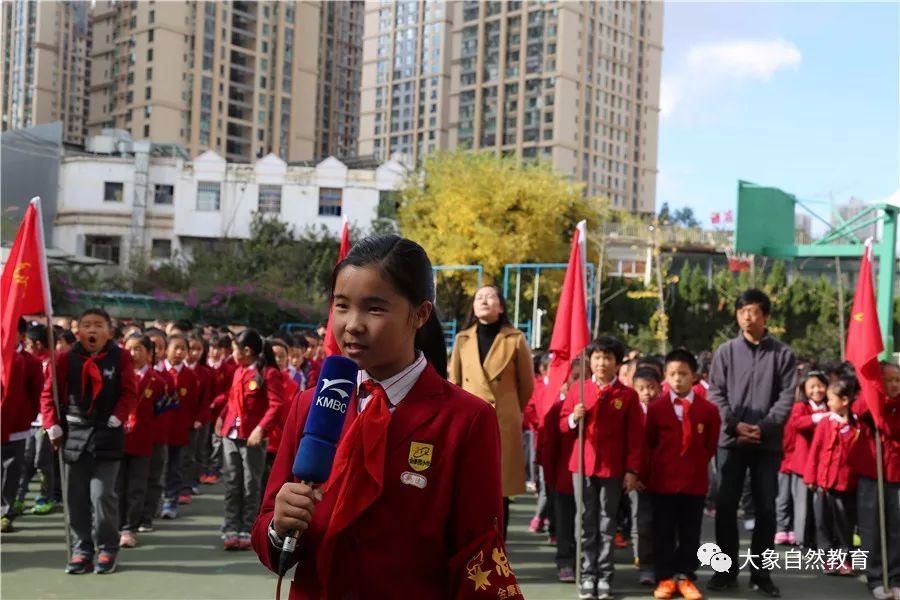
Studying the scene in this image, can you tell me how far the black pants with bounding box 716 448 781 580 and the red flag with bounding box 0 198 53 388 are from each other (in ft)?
14.9

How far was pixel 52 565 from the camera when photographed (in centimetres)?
668

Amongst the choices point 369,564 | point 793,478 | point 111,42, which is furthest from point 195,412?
point 111,42

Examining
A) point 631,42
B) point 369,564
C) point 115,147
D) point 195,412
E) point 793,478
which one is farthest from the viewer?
point 631,42

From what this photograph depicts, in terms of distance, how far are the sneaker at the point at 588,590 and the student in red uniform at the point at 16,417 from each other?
14.4 feet

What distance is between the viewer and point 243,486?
24.3 ft

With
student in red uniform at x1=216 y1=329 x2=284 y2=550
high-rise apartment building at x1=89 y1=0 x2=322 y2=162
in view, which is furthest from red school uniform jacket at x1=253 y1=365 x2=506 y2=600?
high-rise apartment building at x1=89 y1=0 x2=322 y2=162

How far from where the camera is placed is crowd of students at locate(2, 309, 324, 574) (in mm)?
6406

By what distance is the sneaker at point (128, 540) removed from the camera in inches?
292

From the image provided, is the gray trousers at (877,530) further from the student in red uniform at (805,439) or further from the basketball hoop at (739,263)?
the basketball hoop at (739,263)

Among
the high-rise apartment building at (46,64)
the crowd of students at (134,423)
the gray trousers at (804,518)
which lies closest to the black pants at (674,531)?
the gray trousers at (804,518)

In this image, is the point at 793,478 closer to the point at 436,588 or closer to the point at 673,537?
the point at 673,537

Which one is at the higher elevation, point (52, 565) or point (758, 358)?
point (758, 358)

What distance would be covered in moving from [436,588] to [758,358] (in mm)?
4798

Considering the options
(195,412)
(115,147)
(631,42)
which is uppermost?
(631,42)
